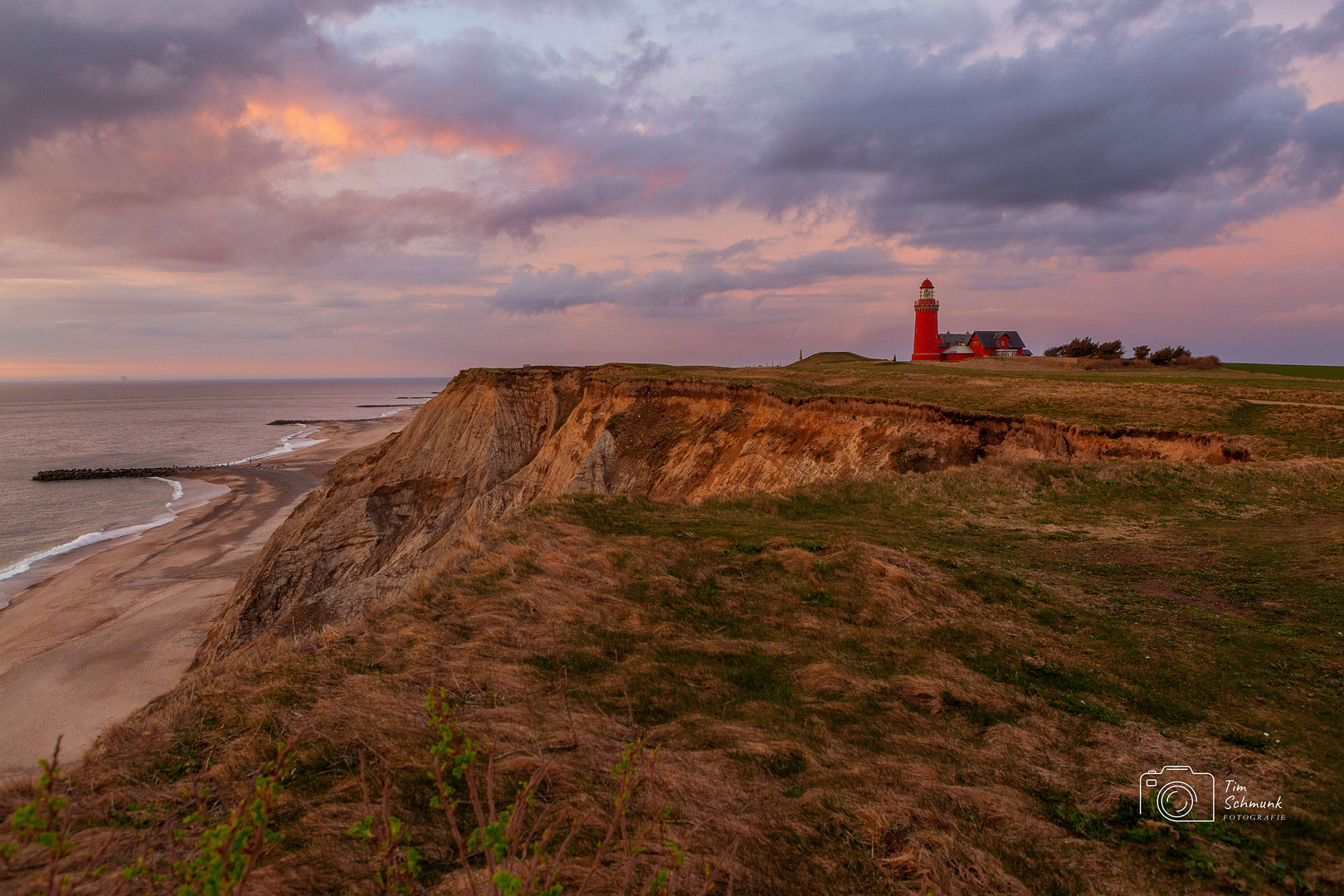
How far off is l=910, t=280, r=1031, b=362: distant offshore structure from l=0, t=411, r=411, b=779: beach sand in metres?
62.4

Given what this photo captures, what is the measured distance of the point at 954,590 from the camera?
9391 mm

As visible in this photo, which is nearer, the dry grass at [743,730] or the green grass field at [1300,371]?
the dry grass at [743,730]

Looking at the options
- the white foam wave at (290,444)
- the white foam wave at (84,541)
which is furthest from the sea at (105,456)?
the white foam wave at (290,444)

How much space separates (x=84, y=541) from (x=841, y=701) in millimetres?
53206

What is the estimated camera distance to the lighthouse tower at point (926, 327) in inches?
2488

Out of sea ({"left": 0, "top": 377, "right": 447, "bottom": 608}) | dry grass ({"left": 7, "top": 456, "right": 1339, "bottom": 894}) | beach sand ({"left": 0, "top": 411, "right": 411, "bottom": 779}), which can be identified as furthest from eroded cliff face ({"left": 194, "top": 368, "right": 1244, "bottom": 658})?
sea ({"left": 0, "top": 377, "right": 447, "bottom": 608})

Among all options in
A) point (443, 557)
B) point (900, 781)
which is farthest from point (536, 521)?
point (900, 781)

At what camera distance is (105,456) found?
74000mm

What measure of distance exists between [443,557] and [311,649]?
3441mm

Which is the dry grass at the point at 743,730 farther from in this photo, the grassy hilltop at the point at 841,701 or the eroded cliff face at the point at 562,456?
the eroded cliff face at the point at 562,456

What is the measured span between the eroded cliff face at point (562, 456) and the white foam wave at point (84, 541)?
47.3ft

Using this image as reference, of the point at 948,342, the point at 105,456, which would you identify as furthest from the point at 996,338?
the point at 105,456

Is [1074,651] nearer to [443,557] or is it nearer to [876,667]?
[876,667]

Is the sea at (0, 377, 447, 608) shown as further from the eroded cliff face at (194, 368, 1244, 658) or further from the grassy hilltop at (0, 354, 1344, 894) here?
the grassy hilltop at (0, 354, 1344, 894)
